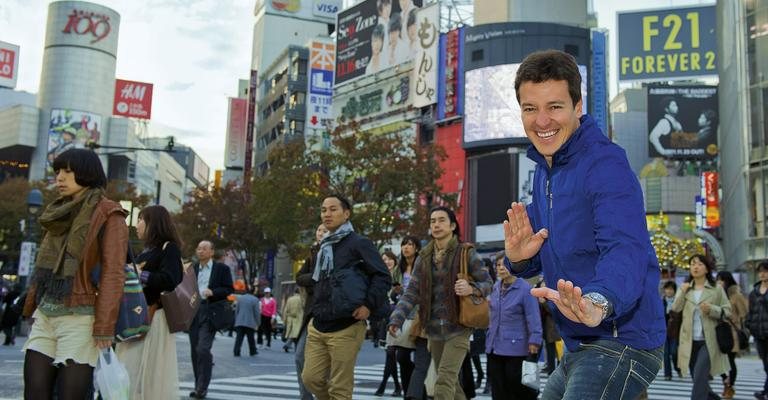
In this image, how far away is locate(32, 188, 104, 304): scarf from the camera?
423 cm

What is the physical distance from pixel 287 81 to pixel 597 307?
7241 centimetres

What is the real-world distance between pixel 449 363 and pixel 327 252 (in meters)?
1.38

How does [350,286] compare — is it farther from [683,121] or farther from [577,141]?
[683,121]

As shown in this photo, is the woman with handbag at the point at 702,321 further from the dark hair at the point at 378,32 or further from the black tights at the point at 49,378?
the dark hair at the point at 378,32

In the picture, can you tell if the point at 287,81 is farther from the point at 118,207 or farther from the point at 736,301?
the point at 118,207

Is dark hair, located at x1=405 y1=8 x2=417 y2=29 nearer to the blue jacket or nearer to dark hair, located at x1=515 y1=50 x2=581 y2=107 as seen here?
dark hair, located at x1=515 y1=50 x2=581 y2=107

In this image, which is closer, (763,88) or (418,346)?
(418,346)

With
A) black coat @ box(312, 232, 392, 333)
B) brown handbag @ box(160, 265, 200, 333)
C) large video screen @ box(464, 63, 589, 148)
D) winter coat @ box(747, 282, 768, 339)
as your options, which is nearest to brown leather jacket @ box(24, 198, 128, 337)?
brown handbag @ box(160, 265, 200, 333)

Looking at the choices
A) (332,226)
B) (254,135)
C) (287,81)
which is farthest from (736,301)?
(254,135)

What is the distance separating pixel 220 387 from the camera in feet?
32.6

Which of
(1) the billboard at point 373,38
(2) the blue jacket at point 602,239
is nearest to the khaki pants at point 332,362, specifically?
(2) the blue jacket at point 602,239

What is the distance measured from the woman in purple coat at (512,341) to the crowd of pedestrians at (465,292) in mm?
12

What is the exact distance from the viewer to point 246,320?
17.5 m

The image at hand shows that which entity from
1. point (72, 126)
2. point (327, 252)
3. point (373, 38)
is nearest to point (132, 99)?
point (72, 126)
